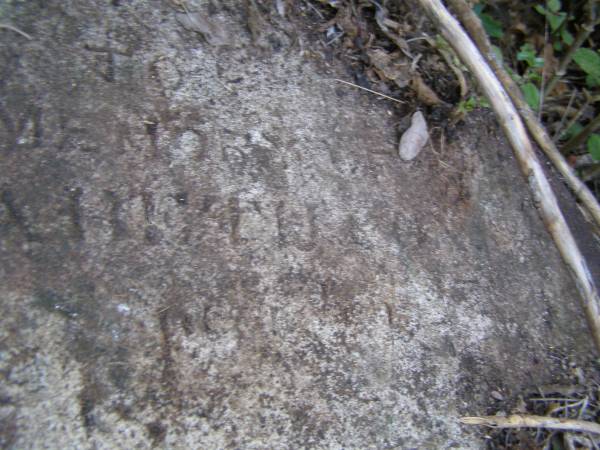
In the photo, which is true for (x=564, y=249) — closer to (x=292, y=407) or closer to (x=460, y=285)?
(x=460, y=285)

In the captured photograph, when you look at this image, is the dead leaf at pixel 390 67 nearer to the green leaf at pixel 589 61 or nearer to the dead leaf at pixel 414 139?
the dead leaf at pixel 414 139

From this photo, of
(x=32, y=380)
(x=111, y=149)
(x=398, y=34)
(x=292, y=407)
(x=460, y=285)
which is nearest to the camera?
(x=32, y=380)

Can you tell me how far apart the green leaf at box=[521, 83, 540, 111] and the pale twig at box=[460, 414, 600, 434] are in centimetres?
107

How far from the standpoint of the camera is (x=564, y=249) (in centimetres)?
141

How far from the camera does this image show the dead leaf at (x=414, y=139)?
1.62 meters

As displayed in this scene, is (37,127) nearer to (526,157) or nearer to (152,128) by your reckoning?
(152,128)

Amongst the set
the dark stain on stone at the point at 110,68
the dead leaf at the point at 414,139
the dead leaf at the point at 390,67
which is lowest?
the dark stain on stone at the point at 110,68

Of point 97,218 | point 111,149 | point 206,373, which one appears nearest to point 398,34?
point 111,149

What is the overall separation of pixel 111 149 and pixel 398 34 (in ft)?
3.36

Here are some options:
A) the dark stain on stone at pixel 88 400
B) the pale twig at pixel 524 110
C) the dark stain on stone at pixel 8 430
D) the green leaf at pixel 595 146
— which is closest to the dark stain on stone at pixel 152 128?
the dark stain on stone at pixel 88 400

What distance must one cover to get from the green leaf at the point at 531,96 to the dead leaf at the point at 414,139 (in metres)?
0.49

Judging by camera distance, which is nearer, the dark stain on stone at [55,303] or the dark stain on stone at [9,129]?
the dark stain on stone at [55,303]

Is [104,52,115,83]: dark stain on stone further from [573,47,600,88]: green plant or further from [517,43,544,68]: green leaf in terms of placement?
[573,47,600,88]: green plant

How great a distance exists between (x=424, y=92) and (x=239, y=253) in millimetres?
822
